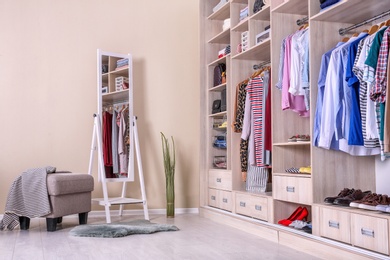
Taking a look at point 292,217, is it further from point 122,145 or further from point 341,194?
point 122,145

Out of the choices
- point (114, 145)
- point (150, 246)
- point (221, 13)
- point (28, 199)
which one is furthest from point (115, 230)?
point (221, 13)

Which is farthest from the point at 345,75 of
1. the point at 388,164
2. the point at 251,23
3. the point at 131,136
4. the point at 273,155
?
the point at 131,136

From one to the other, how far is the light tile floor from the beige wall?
4.01 feet

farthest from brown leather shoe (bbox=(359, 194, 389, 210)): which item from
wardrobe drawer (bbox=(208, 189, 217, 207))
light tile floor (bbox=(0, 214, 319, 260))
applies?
wardrobe drawer (bbox=(208, 189, 217, 207))

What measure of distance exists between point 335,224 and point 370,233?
0.36 metres

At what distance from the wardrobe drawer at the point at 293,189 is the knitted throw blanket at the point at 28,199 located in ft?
6.65

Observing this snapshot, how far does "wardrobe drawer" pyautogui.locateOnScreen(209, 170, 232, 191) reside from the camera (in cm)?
508

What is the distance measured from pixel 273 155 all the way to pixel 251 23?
1360 mm

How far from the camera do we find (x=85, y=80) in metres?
5.79

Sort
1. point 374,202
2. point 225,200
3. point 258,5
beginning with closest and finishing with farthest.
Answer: point 374,202 → point 258,5 → point 225,200

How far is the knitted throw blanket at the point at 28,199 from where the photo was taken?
178 inches

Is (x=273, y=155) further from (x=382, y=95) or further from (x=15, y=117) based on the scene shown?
(x=15, y=117)

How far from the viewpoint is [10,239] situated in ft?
13.5

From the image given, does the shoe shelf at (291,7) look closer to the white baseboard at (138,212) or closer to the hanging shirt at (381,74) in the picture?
the hanging shirt at (381,74)
